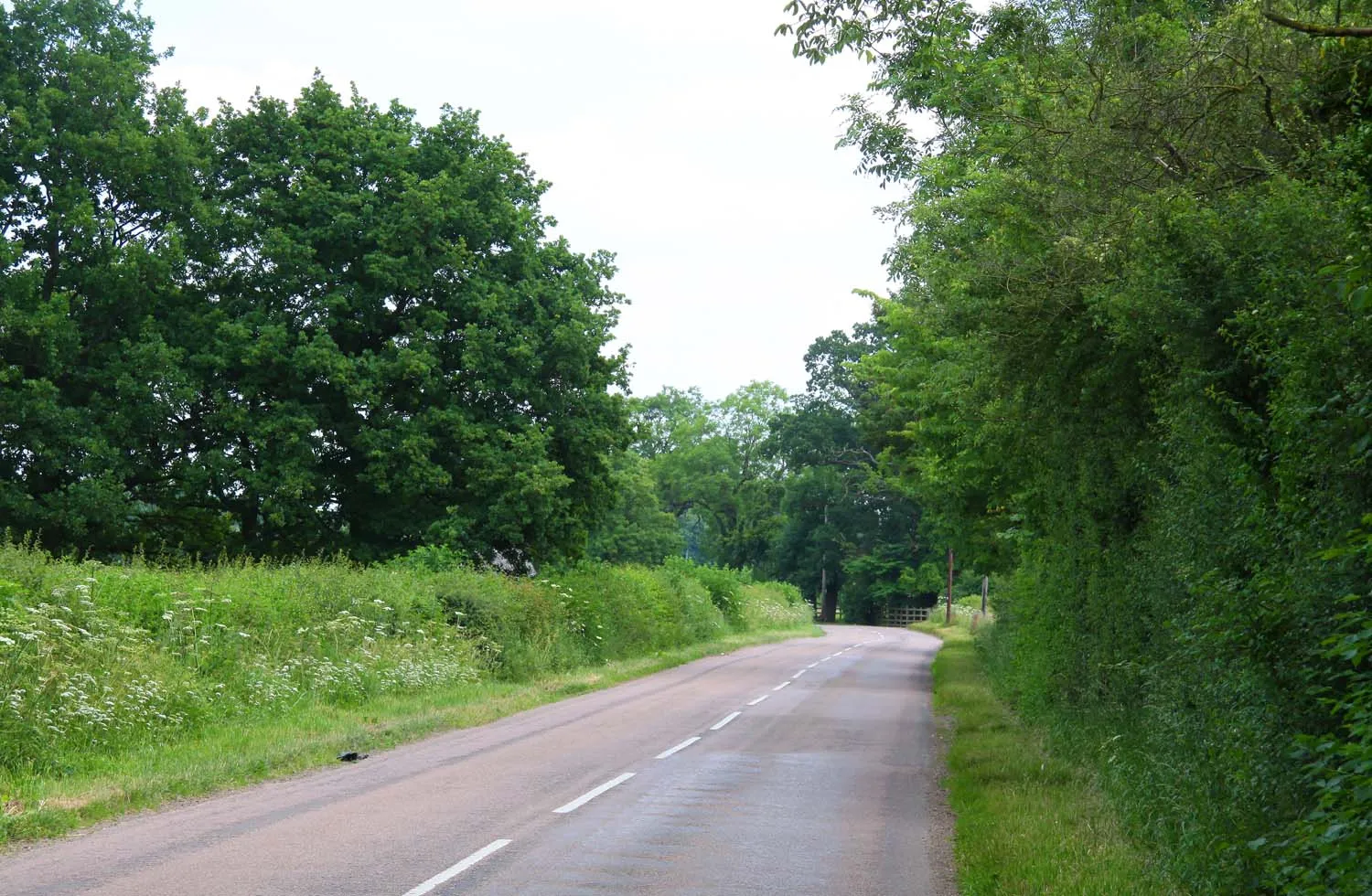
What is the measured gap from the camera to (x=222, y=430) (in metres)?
31.3

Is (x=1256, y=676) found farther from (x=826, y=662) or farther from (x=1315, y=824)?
(x=826, y=662)

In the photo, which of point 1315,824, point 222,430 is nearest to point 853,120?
point 1315,824

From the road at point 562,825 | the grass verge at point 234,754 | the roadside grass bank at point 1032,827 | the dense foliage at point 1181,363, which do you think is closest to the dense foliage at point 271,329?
the grass verge at point 234,754

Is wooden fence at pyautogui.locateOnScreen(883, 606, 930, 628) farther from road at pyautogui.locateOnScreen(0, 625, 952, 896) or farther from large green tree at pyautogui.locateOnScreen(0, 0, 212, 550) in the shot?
road at pyautogui.locateOnScreen(0, 625, 952, 896)

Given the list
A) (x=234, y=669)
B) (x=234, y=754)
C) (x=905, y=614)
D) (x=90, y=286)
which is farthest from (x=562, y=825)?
(x=905, y=614)

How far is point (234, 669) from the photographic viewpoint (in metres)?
15.6

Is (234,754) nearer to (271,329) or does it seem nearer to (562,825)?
(562,825)

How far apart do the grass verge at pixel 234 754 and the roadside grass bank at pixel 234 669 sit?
27 millimetres

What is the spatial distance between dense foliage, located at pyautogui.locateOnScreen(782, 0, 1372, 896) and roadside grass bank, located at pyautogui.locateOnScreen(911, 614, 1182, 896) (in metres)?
0.34

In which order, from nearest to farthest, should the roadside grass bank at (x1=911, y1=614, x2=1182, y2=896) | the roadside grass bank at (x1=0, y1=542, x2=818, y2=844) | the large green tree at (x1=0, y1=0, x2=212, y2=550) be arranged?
the roadside grass bank at (x1=911, y1=614, x2=1182, y2=896) → the roadside grass bank at (x1=0, y1=542, x2=818, y2=844) → the large green tree at (x1=0, y1=0, x2=212, y2=550)

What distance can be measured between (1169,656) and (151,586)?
1272 centimetres

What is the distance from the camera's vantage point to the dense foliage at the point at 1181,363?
602 cm

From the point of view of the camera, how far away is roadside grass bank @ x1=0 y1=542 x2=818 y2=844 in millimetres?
11148

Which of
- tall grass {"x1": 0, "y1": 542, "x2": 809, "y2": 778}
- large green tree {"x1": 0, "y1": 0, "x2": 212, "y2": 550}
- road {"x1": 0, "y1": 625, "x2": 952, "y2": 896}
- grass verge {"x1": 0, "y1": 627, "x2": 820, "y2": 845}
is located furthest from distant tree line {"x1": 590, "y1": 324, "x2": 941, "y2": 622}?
road {"x1": 0, "y1": 625, "x2": 952, "y2": 896}
